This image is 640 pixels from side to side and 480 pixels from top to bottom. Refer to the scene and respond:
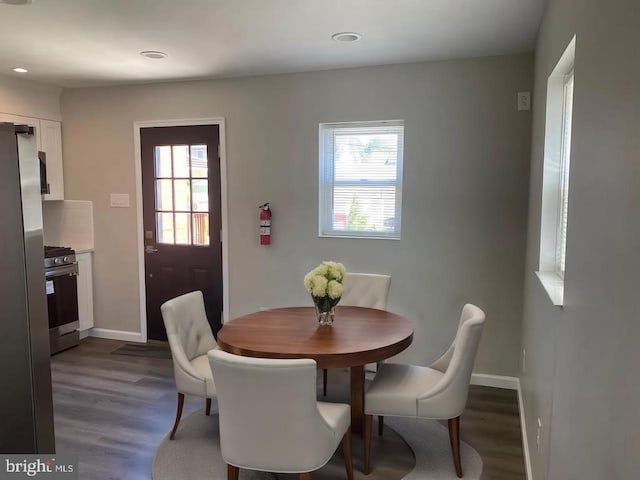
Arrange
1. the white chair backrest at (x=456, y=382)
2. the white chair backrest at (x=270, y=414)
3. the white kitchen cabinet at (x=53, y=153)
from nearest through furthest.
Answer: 1. the white chair backrest at (x=270, y=414)
2. the white chair backrest at (x=456, y=382)
3. the white kitchen cabinet at (x=53, y=153)

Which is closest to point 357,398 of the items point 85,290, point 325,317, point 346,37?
point 325,317

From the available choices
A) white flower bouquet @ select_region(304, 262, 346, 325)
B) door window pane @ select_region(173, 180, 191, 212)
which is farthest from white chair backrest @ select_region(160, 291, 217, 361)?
door window pane @ select_region(173, 180, 191, 212)

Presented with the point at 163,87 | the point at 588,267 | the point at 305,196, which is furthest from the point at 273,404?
the point at 163,87

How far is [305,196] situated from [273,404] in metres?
2.44

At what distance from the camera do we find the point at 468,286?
3.73 meters

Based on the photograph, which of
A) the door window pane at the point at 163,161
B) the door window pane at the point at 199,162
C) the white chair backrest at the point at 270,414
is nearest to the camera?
the white chair backrest at the point at 270,414

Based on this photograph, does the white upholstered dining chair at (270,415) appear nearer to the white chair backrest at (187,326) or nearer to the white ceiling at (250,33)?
the white chair backrest at (187,326)

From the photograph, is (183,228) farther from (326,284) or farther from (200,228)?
(326,284)

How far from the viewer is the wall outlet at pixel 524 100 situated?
135 inches

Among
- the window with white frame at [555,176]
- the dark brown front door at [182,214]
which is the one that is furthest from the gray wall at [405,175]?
the window with white frame at [555,176]

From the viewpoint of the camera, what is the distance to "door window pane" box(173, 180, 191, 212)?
14.8 ft

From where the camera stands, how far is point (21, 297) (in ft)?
5.86

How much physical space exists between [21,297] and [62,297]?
298 centimetres

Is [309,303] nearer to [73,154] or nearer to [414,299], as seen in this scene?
[414,299]
